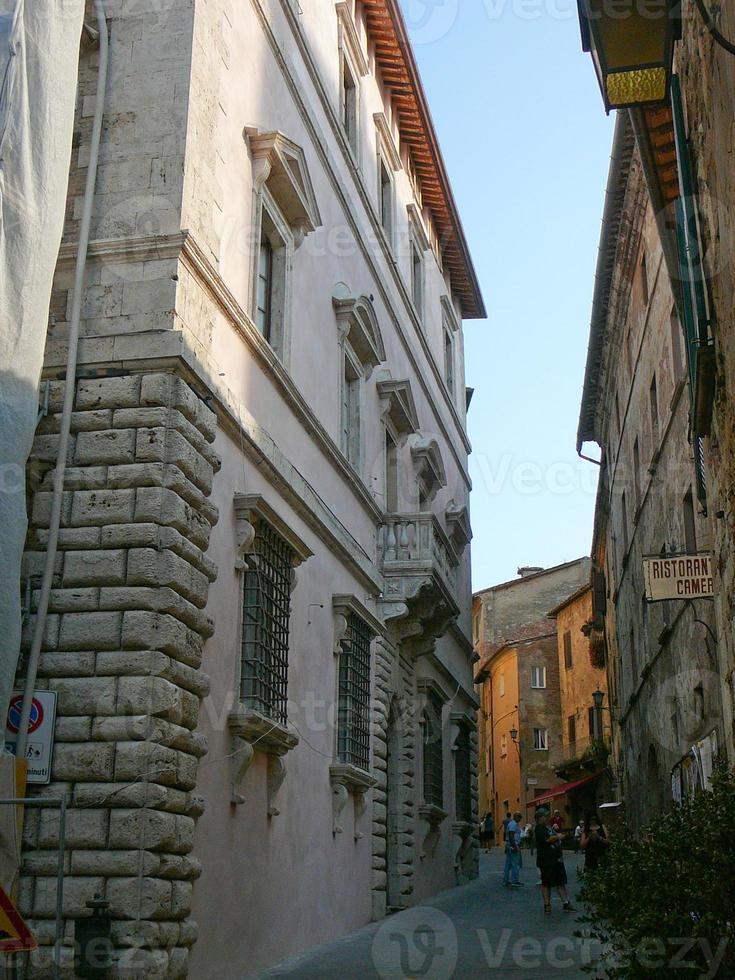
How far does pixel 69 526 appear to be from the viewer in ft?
28.4

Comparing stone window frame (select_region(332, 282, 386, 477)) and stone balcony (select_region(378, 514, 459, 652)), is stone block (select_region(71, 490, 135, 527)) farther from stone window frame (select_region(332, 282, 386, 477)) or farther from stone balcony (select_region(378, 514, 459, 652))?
stone balcony (select_region(378, 514, 459, 652))

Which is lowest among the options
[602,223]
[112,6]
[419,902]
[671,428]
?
[419,902]

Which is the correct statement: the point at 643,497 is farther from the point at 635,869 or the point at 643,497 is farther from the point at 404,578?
the point at 635,869

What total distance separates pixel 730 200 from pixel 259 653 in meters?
5.40

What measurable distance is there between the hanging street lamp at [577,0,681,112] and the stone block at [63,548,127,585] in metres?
4.52

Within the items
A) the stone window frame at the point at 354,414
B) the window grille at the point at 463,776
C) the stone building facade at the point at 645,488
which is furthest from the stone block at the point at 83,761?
the window grille at the point at 463,776

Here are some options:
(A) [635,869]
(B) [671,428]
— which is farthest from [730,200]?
(B) [671,428]

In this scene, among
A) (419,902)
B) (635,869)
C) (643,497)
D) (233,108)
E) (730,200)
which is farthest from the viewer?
(643,497)

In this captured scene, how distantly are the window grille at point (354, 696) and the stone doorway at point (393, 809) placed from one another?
1.74m

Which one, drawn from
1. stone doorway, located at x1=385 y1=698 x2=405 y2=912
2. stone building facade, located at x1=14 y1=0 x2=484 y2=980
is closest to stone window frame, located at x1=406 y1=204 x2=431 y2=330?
stone building facade, located at x1=14 y1=0 x2=484 y2=980

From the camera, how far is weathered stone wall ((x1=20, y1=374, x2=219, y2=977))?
7.73 meters

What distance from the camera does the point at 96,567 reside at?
8469mm

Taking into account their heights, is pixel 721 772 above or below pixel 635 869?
above
